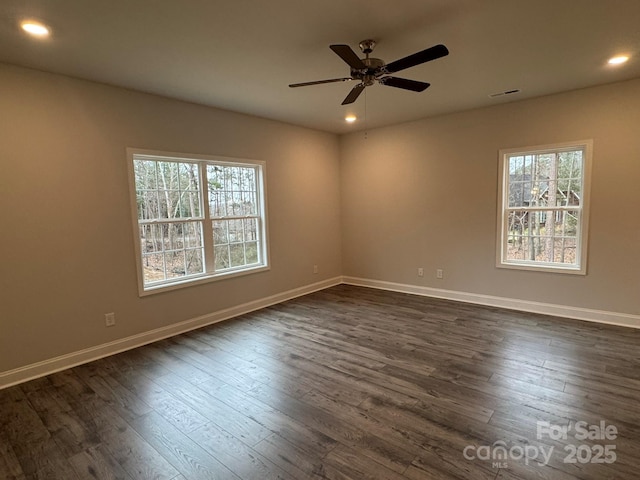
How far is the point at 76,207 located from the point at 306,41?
257 cm

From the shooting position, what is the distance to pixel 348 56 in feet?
7.32

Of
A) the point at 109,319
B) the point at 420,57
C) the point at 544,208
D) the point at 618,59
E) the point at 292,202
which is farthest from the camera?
the point at 292,202

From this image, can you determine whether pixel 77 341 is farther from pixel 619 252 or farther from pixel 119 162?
pixel 619 252

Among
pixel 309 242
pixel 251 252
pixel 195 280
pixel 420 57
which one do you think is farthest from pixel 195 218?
pixel 420 57

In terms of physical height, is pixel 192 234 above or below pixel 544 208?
below

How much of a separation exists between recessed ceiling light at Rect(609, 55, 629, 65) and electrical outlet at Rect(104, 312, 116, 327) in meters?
5.31

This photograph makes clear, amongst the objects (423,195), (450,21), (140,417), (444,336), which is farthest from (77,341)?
(423,195)

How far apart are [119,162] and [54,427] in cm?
237

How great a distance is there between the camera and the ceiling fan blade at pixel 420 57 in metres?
2.05

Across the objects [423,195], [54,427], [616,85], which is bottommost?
[54,427]

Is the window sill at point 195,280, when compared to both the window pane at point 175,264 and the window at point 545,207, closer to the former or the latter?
the window pane at point 175,264

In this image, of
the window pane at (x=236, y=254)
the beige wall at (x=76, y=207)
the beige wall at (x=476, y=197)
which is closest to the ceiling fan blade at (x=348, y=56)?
the beige wall at (x=76, y=207)

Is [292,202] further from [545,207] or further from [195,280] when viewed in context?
[545,207]

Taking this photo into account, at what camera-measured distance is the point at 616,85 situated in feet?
11.9
